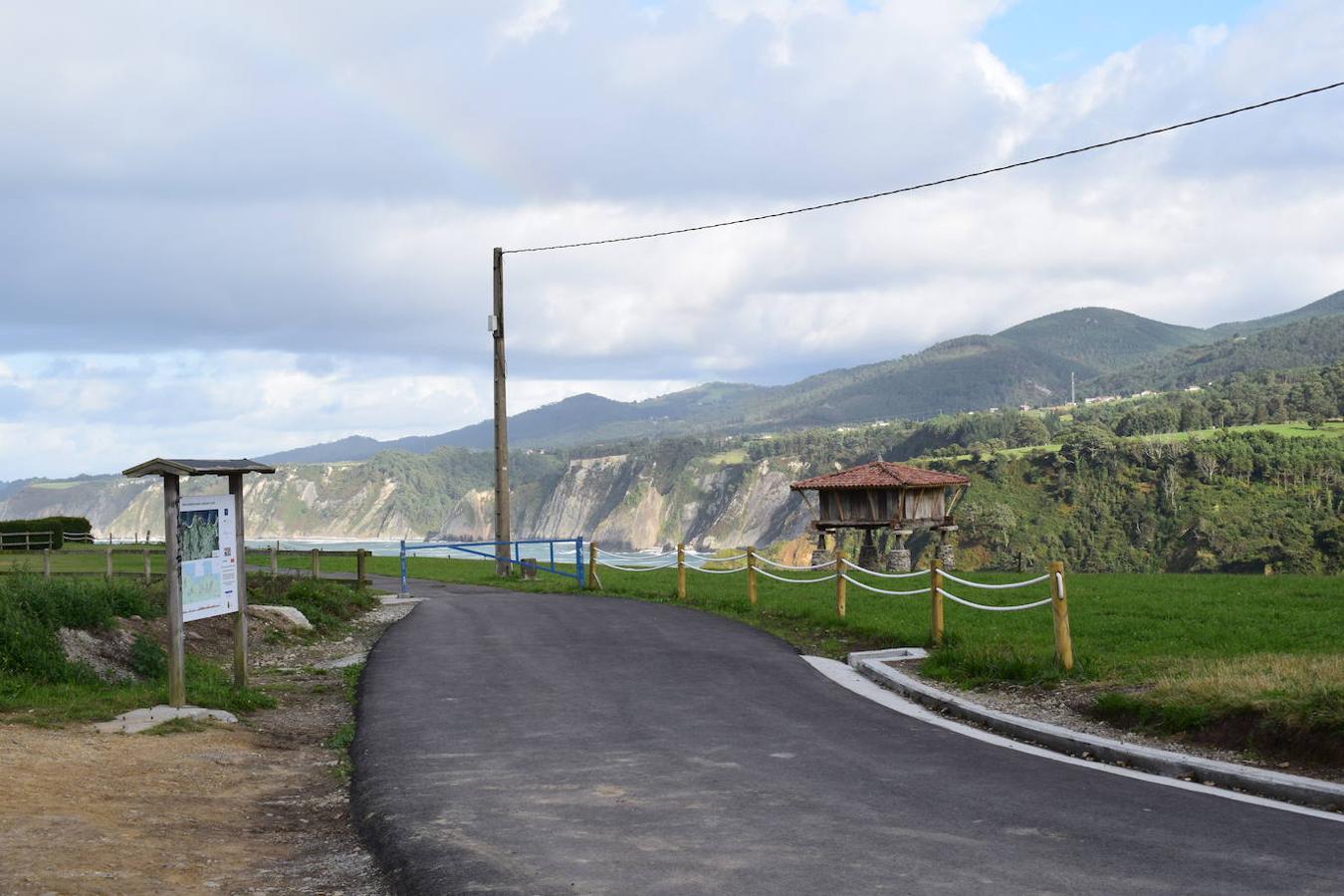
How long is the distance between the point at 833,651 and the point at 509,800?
29.5 ft

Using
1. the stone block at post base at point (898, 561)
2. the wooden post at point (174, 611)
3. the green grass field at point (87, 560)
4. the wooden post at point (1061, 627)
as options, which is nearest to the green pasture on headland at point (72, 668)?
the wooden post at point (174, 611)

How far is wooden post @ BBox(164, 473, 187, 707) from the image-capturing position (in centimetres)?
1156

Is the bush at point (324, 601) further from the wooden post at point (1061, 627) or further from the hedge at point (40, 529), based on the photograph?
the hedge at point (40, 529)

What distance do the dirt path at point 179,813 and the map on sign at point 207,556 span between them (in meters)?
1.51

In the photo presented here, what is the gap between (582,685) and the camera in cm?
1329

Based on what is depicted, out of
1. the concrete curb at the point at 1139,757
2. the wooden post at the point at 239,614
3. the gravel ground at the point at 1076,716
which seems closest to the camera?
the concrete curb at the point at 1139,757

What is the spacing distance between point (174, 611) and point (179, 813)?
14.2 feet

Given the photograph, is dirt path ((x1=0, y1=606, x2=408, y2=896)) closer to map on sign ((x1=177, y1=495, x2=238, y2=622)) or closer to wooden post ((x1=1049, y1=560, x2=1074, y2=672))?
map on sign ((x1=177, y1=495, x2=238, y2=622))

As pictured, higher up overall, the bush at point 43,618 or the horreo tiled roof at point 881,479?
the horreo tiled roof at point 881,479

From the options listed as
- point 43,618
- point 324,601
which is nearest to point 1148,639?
point 43,618

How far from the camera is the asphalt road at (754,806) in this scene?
6113 millimetres

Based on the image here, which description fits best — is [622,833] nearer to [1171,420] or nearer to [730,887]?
[730,887]

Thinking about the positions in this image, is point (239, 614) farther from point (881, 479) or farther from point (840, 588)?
point (881, 479)

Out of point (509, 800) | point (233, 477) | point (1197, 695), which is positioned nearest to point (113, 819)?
point (509, 800)
